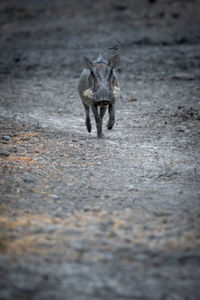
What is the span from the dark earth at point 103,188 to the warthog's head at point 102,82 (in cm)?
80

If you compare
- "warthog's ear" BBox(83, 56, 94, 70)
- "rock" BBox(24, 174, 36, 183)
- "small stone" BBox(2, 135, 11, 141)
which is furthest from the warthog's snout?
"rock" BBox(24, 174, 36, 183)

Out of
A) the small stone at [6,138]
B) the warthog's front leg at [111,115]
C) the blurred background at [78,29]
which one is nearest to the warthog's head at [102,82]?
the warthog's front leg at [111,115]

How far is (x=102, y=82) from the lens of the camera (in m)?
7.25

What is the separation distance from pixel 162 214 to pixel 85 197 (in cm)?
99

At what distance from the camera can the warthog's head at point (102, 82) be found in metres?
7.13

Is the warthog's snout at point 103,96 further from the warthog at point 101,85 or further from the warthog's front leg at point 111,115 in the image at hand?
the warthog's front leg at point 111,115

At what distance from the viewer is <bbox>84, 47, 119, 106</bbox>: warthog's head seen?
23.4 feet

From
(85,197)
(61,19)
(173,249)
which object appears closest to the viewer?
(173,249)

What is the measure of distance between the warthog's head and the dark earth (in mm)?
798

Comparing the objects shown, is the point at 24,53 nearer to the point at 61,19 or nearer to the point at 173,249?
the point at 61,19

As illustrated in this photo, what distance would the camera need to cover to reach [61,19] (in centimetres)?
2327

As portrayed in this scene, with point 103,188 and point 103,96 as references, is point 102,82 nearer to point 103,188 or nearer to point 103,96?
point 103,96

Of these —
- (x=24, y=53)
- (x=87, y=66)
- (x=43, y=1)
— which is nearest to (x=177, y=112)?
(x=87, y=66)

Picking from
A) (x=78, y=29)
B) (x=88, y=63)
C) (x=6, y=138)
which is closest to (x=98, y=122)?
(x=88, y=63)
